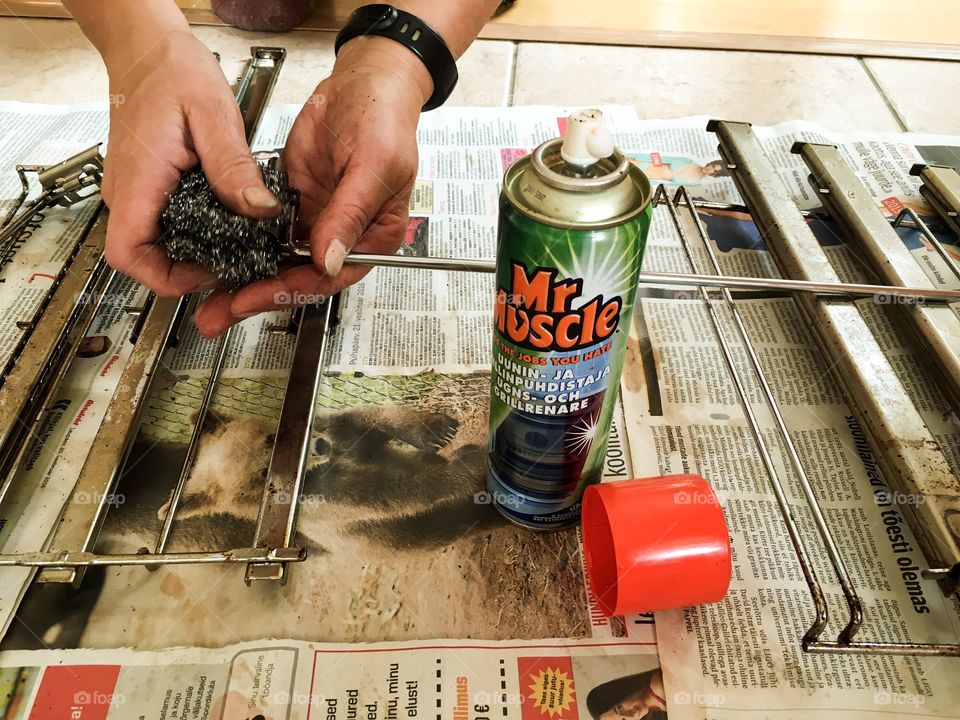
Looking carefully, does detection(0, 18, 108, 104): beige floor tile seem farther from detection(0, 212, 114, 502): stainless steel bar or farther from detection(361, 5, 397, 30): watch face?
detection(361, 5, 397, 30): watch face

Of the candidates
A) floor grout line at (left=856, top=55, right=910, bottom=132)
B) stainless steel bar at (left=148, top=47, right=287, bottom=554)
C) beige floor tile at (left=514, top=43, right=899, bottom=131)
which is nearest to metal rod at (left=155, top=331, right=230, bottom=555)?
stainless steel bar at (left=148, top=47, right=287, bottom=554)

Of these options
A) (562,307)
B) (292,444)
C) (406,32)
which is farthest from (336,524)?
(406,32)

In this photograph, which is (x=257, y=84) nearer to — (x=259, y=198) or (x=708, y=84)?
(x=259, y=198)

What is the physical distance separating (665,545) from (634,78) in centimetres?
101

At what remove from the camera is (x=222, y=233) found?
22.9 inches

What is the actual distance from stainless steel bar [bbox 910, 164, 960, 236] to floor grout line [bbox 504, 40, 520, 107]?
0.66 metres

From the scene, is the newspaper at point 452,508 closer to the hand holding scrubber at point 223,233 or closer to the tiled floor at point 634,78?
the hand holding scrubber at point 223,233

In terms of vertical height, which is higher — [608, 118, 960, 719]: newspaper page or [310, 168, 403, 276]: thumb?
[310, 168, 403, 276]: thumb

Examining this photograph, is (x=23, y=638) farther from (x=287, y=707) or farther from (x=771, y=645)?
(x=771, y=645)

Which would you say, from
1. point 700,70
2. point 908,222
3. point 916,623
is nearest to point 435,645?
point 916,623

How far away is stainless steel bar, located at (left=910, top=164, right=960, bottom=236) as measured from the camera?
897 mm

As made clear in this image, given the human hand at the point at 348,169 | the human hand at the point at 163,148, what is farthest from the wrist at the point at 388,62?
the human hand at the point at 163,148

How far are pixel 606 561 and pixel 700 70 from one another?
1.05 metres

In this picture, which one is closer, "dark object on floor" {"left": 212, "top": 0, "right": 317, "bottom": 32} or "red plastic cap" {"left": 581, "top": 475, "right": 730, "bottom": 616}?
"red plastic cap" {"left": 581, "top": 475, "right": 730, "bottom": 616}
